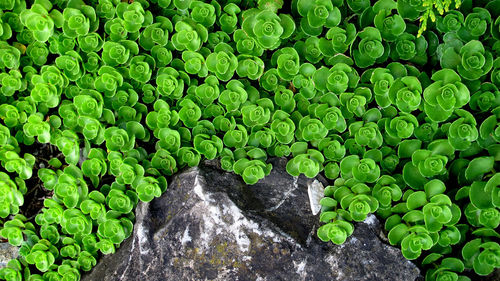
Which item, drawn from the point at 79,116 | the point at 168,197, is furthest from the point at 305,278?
the point at 79,116

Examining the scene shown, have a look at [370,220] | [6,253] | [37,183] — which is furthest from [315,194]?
[6,253]

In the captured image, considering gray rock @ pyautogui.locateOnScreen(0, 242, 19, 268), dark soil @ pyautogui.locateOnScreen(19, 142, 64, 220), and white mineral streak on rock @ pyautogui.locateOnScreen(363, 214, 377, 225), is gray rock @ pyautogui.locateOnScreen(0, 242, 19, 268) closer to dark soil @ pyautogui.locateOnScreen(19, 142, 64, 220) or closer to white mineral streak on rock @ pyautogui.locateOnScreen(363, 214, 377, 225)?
dark soil @ pyautogui.locateOnScreen(19, 142, 64, 220)

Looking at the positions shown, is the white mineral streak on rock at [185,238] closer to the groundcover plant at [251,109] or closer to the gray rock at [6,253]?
the groundcover plant at [251,109]

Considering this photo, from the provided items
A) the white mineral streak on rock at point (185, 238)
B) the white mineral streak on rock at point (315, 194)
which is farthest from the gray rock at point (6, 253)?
the white mineral streak on rock at point (315, 194)

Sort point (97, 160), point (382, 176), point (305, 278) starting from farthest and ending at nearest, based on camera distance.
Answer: point (97, 160)
point (382, 176)
point (305, 278)

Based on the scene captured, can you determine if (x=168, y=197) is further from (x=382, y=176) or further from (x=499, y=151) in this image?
(x=499, y=151)

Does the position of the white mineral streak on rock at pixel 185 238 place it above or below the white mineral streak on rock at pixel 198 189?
below
